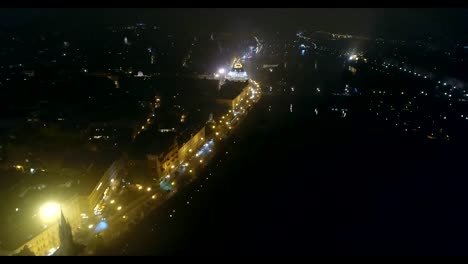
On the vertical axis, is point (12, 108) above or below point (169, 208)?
above

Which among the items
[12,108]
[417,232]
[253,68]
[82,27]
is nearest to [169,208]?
[417,232]

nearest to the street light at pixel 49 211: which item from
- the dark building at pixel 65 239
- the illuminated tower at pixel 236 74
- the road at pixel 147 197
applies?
the dark building at pixel 65 239

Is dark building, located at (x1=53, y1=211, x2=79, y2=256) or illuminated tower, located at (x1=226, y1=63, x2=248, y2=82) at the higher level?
illuminated tower, located at (x1=226, y1=63, x2=248, y2=82)

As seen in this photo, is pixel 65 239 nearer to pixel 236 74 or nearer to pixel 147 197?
pixel 147 197

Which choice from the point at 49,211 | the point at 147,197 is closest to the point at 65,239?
the point at 49,211

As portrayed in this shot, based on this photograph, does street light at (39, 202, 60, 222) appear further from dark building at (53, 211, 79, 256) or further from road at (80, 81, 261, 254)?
road at (80, 81, 261, 254)

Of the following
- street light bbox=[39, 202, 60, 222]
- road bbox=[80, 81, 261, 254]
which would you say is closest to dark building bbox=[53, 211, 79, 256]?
road bbox=[80, 81, 261, 254]

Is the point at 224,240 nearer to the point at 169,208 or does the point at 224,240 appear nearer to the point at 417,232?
the point at 169,208

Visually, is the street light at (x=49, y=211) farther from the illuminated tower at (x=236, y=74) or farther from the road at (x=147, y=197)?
the illuminated tower at (x=236, y=74)

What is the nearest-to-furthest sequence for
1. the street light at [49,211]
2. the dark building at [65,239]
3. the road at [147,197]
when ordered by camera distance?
1. the dark building at [65,239]
2. the street light at [49,211]
3. the road at [147,197]
